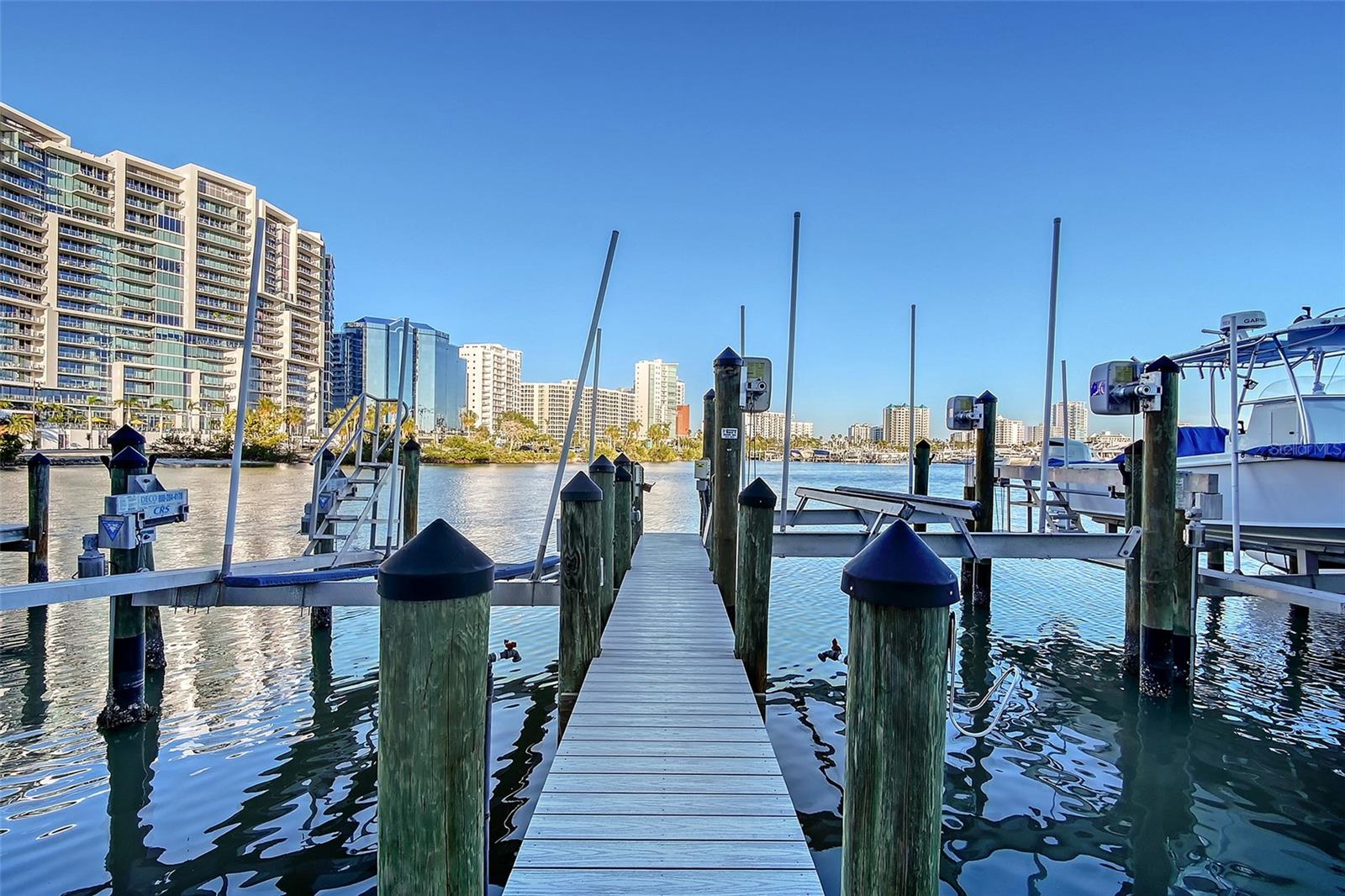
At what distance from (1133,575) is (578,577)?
7609 millimetres

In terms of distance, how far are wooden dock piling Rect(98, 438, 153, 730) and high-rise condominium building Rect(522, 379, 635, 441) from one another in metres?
126

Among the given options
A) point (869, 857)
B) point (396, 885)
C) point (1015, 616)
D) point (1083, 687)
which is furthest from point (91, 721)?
point (1015, 616)

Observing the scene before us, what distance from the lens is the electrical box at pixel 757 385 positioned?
1105 centimetres

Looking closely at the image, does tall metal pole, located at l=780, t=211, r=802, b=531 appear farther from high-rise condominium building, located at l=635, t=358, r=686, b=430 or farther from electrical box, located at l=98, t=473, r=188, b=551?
high-rise condominium building, located at l=635, t=358, r=686, b=430

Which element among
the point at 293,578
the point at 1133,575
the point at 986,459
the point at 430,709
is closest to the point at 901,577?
the point at 430,709

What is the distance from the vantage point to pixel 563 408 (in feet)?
500

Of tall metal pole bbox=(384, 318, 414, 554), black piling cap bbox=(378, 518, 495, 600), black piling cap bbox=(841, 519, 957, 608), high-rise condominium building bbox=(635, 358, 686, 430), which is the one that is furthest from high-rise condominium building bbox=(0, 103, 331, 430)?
black piling cap bbox=(841, 519, 957, 608)

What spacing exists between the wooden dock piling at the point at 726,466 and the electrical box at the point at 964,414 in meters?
6.35

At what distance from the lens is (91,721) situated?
737 centimetres

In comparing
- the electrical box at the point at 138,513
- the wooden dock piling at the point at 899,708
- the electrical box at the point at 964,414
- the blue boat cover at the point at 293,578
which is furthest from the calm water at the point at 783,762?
the electrical box at the point at 964,414

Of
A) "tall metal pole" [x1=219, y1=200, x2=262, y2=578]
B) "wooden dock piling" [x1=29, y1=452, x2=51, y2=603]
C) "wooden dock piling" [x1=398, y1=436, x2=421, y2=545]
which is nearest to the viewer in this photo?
"tall metal pole" [x1=219, y1=200, x2=262, y2=578]

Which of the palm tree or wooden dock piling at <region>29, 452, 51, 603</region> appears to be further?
the palm tree

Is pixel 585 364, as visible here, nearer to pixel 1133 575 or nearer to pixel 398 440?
pixel 398 440

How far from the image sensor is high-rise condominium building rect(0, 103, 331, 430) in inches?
3236
